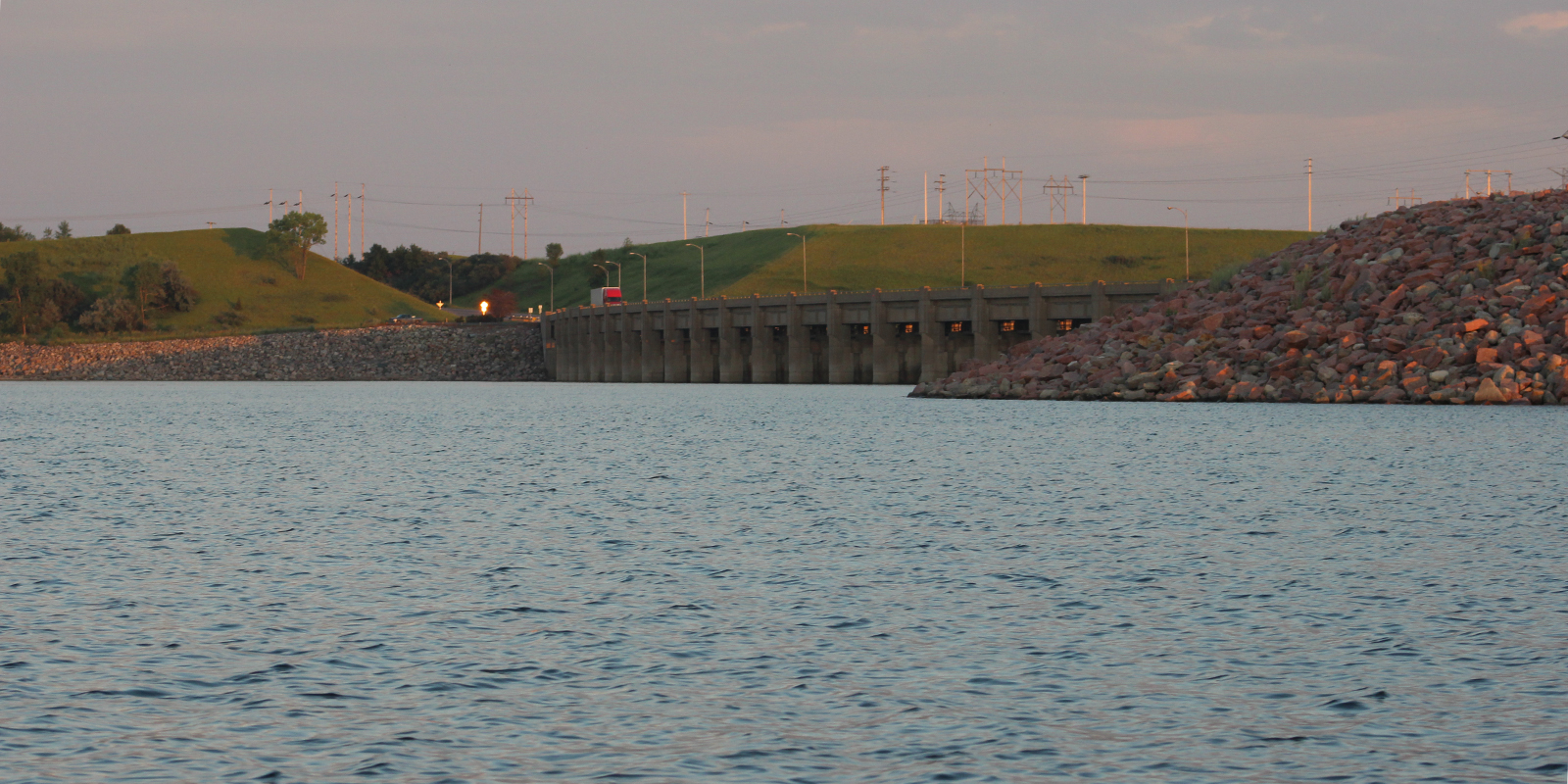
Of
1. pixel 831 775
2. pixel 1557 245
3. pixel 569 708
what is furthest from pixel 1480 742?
pixel 1557 245

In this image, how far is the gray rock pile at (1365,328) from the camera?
59.0 meters

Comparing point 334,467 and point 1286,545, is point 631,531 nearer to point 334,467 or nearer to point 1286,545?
point 1286,545

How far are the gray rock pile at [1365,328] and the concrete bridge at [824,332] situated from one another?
434 inches

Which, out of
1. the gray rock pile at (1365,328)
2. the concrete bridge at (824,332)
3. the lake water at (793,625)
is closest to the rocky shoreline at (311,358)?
the concrete bridge at (824,332)

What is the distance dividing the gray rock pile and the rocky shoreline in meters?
82.2

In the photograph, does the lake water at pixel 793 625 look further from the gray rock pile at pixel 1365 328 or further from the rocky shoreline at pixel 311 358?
the rocky shoreline at pixel 311 358

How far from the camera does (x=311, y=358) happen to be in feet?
544

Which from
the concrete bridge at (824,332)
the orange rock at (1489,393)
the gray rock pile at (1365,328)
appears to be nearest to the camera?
the orange rock at (1489,393)

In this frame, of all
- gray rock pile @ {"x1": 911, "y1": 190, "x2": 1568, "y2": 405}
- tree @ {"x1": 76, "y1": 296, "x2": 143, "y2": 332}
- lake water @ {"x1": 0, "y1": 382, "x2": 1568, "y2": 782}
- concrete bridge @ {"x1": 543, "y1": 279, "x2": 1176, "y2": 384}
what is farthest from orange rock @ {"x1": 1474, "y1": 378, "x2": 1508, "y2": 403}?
tree @ {"x1": 76, "y1": 296, "x2": 143, "y2": 332}

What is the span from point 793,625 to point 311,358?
524 ft

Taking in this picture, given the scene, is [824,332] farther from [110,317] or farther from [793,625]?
[110,317]

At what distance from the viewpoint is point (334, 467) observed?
35.1 meters

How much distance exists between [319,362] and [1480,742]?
16375cm

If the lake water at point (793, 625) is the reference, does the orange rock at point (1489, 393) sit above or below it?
above
